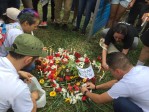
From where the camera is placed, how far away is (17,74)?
8.75ft

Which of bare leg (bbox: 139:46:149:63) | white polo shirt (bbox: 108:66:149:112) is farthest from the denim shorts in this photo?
white polo shirt (bbox: 108:66:149:112)

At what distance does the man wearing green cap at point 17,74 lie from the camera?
248 cm

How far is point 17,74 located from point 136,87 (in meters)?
1.31

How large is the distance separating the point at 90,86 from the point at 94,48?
1.66m

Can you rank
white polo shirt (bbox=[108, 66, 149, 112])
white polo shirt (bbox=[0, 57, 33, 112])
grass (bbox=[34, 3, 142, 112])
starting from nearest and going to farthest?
white polo shirt (bbox=[0, 57, 33, 112]) < white polo shirt (bbox=[108, 66, 149, 112]) < grass (bbox=[34, 3, 142, 112])

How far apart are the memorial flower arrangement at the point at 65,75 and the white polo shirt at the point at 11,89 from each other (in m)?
1.33

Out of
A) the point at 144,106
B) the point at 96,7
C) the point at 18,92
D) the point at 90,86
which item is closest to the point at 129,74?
the point at 144,106

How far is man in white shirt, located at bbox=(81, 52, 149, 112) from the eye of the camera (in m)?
2.91

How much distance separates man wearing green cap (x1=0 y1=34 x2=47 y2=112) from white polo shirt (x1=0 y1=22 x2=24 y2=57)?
0.91 m

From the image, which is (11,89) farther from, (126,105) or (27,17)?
(27,17)

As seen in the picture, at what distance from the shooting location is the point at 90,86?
3896 millimetres

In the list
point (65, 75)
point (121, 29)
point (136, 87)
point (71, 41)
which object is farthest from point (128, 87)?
point (71, 41)

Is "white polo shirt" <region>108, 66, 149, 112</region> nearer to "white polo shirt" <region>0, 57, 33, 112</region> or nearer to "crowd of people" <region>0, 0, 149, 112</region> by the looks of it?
"crowd of people" <region>0, 0, 149, 112</region>

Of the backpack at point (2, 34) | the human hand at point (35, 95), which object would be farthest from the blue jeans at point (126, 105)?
the backpack at point (2, 34)
